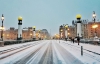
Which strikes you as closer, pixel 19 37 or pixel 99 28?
pixel 19 37

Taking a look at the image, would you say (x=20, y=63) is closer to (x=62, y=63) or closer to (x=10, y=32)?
(x=62, y=63)

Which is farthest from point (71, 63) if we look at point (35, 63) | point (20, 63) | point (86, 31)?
point (86, 31)

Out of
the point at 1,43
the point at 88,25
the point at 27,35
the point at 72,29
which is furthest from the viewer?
the point at 27,35

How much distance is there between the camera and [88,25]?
409 feet

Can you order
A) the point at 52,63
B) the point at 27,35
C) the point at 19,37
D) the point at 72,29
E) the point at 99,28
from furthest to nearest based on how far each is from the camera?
the point at 27,35
the point at 72,29
the point at 99,28
the point at 19,37
the point at 52,63

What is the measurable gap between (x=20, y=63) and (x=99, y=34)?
4371 inches

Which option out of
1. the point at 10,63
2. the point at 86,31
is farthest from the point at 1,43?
the point at 86,31

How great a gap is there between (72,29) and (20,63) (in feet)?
494

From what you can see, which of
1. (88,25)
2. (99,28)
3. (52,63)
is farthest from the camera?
(88,25)

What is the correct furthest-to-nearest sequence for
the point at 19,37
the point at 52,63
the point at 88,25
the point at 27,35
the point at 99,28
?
the point at 27,35, the point at 88,25, the point at 99,28, the point at 19,37, the point at 52,63

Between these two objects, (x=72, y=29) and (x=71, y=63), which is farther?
(x=72, y=29)

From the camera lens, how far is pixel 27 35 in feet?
A: 569

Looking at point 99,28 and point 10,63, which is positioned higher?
point 99,28

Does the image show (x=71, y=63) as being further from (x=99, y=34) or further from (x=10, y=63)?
(x=99, y=34)
